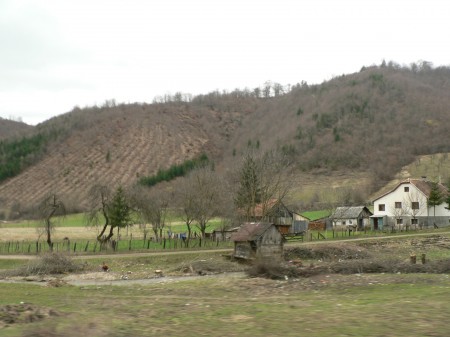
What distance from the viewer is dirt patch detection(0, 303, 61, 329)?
12258mm

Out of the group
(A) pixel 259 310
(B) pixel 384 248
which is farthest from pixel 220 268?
(A) pixel 259 310

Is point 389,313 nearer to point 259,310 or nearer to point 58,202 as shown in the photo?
point 259,310

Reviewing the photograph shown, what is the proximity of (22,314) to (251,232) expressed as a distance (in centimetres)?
3626

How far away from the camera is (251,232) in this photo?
48281 millimetres

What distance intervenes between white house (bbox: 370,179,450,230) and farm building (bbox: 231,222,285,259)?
39256 mm

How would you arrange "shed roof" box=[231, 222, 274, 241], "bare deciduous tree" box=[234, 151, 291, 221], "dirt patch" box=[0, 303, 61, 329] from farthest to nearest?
1. "bare deciduous tree" box=[234, 151, 291, 221]
2. "shed roof" box=[231, 222, 274, 241]
3. "dirt patch" box=[0, 303, 61, 329]

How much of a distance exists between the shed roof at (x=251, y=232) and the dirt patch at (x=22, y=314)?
34670 mm

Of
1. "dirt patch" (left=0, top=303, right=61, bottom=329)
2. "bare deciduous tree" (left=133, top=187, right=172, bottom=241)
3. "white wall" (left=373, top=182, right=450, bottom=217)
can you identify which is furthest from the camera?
"white wall" (left=373, top=182, right=450, bottom=217)

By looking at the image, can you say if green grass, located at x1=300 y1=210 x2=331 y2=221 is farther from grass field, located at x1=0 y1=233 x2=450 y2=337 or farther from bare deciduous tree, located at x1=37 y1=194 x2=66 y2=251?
grass field, located at x1=0 y1=233 x2=450 y2=337

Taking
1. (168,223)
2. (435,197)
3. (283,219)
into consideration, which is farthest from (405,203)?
(168,223)

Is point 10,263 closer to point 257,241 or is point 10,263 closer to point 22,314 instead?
point 257,241

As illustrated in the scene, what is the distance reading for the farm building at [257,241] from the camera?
4741 cm

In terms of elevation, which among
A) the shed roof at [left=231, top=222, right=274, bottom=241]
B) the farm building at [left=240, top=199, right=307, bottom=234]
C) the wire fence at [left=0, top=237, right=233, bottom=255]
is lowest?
the wire fence at [left=0, top=237, right=233, bottom=255]

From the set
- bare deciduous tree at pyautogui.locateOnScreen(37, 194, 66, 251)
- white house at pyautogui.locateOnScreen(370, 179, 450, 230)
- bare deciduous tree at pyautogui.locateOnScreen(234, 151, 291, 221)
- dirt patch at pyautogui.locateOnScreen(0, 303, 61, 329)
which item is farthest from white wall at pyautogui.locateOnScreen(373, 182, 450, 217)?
dirt patch at pyautogui.locateOnScreen(0, 303, 61, 329)
